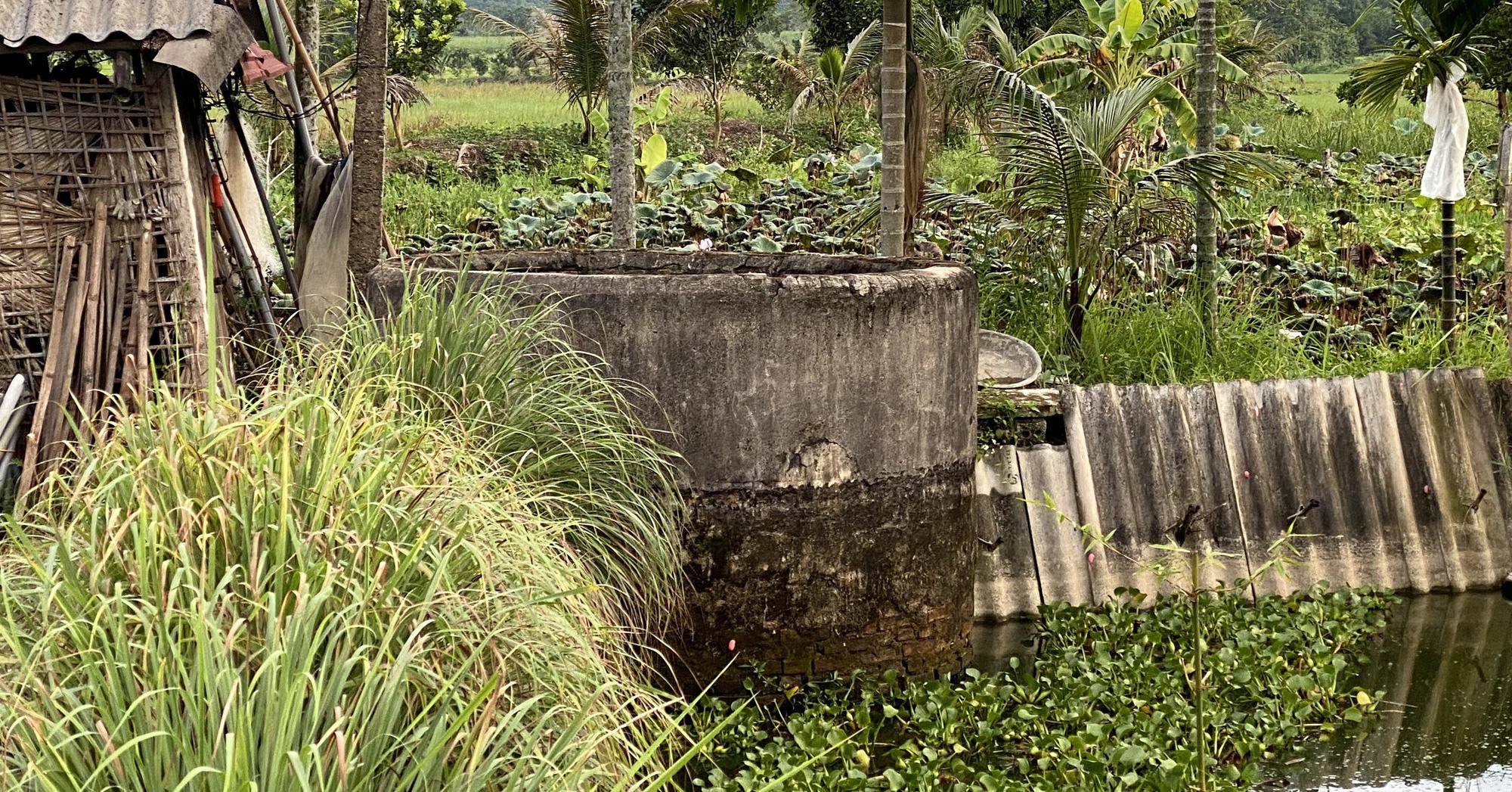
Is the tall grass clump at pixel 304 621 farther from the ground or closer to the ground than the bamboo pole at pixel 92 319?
closer to the ground

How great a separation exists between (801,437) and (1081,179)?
10.7ft

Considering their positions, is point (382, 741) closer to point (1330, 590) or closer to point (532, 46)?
point (1330, 590)

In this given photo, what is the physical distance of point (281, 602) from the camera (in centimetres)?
271

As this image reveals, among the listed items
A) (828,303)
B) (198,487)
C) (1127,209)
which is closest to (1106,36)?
(1127,209)

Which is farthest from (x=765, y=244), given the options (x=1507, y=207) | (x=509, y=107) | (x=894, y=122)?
(x=509, y=107)

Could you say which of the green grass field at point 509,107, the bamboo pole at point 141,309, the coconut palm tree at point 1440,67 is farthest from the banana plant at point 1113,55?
the green grass field at point 509,107

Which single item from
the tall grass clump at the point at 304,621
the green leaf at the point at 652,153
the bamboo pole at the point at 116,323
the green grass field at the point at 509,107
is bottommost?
the tall grass clump at the point at 304,621

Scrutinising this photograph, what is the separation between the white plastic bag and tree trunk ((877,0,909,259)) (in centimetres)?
298

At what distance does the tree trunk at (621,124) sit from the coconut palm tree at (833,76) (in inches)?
83.4

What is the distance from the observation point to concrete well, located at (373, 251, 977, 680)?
5.18 m

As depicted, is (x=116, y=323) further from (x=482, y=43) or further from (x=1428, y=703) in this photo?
(x=482, y=43)

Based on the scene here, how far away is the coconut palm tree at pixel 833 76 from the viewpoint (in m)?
9.99

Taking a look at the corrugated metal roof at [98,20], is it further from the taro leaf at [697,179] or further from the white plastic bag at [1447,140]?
the taro leaf at [697,179]

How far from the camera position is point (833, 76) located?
55.6ft
